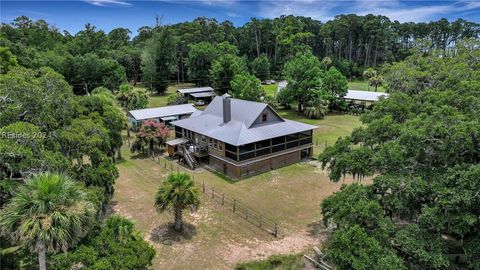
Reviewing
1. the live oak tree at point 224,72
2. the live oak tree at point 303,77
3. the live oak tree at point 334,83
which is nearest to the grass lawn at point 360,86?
the live oak tree at point 334,83

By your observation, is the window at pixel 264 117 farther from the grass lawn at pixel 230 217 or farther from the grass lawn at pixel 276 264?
the grass lawn at pixel 276 264

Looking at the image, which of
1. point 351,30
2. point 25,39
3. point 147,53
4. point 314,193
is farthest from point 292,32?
point 314,193

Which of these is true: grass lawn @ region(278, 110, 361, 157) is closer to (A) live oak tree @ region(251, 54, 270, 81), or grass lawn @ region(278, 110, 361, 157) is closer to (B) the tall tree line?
(B) the tall tree line

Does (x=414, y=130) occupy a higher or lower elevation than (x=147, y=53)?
lower

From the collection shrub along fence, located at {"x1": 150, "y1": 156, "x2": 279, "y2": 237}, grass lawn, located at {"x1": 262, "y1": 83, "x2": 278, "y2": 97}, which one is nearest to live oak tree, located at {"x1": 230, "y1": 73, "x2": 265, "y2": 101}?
grass lawn, located at {"x1": 262, "y1": 83, "x2": 278, "y2": 97}

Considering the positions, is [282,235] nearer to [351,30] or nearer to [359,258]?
[359,258]
